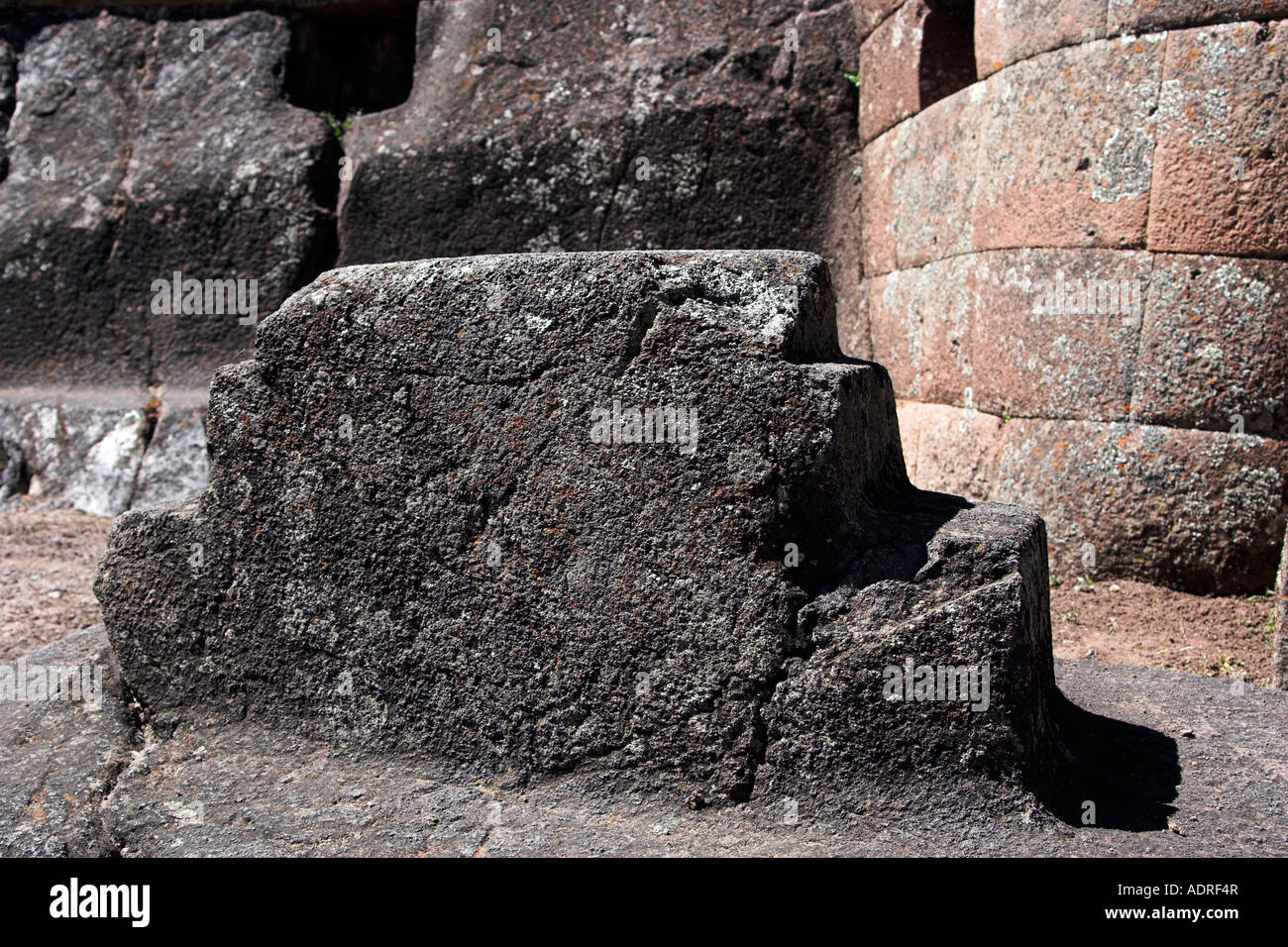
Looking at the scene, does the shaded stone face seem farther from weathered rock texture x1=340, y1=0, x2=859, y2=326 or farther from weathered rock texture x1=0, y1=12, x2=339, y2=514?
weathered rock texture x1=340, y1=0, x2=859, y2=326

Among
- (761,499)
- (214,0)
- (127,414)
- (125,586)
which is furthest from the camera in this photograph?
(214,0)

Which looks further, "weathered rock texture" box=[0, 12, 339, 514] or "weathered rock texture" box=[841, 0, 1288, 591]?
"weathered rock texture" box=[0, 12, 339, 514]

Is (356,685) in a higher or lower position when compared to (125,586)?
lower

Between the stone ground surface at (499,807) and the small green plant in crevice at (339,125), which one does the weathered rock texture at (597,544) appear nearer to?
the stone ground surface at (499,807)

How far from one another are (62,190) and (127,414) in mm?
1217

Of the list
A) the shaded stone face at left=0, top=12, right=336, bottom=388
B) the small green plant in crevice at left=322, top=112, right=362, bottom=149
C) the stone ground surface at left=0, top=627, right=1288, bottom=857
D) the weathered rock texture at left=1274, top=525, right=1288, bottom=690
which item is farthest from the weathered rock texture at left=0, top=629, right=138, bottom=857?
the small green plant in crevice at left=322, top=112, right=362, bottom=149

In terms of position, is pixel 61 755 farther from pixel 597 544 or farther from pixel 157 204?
pixel 157 204

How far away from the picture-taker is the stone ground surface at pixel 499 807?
1.70m

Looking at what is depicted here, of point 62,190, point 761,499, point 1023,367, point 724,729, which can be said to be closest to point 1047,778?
point 724,729

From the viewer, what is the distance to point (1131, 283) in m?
3.19

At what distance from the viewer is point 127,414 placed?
507 centimetres

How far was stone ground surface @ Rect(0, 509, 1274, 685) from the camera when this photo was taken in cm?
294

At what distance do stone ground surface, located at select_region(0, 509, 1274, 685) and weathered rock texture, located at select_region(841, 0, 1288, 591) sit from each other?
0.08m

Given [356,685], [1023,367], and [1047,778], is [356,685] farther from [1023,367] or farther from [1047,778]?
[1023,367]
